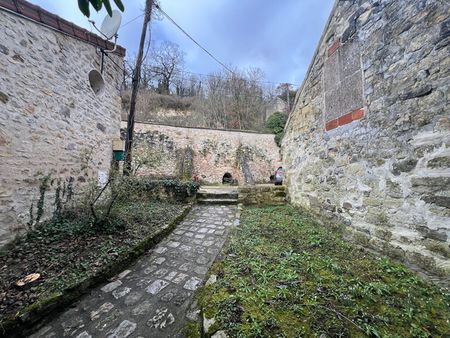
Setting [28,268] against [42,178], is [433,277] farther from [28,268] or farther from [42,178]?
[42,178]

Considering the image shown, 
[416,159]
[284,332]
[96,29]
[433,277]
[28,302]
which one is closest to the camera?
[284,332]

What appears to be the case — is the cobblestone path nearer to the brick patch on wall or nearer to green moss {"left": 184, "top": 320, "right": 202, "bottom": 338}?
green moss {"left": 184, "top": 320, "right": 202, "bottom": 338}

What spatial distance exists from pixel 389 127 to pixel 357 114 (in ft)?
2.12

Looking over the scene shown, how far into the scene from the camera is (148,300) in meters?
2.07

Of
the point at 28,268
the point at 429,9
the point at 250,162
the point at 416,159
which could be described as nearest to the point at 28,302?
the point at 28,268

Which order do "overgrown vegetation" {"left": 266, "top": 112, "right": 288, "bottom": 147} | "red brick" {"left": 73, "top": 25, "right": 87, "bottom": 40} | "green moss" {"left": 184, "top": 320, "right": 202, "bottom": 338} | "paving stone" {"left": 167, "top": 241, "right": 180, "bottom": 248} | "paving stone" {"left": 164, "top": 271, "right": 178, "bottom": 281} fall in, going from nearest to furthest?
"green moss" {"left": 184, "top": 320, "right": 202, "bottom": 338}
"paving stone" {"left": 164, "top": 271, "right": 178, "bottom": 281}
"paving stone" {"left": 167, "top": 241, "right": 180, "bottom": 248}
"red brick" {"left": 73, "top": 25, "right": 87, "bottom": 40}
"overgrown vegetation" {"left": 266, "top": 112, "right": 288, "bottom": 147}

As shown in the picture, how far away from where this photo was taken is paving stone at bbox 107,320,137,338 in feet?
5.37

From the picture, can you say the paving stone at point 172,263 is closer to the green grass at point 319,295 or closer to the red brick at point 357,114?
the green grass at point 319,295

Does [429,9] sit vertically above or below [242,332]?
above

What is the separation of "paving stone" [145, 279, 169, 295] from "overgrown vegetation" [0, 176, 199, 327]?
0.69 meters

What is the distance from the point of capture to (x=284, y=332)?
1.44 m

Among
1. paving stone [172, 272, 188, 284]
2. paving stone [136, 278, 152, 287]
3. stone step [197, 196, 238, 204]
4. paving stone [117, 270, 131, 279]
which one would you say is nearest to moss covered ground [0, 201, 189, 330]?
paving stone [117, 270, 131, 279]

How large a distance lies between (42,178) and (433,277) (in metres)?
5.78

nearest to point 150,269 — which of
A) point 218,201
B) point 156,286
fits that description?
point 156,286
